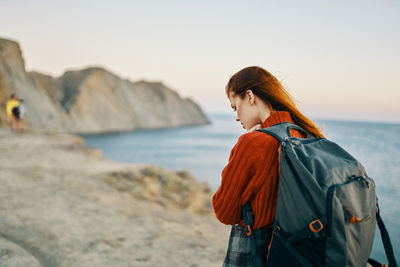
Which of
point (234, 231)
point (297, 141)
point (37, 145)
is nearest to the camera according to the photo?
point (297, 141)

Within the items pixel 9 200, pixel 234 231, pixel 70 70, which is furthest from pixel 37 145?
pixel 70 70

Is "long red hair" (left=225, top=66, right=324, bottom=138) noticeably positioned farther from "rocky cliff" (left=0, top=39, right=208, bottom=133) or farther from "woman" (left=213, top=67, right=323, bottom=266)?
"rocky cliff" (left=0, top=39, right=208, bottom=133)

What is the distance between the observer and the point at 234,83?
1.50 metres

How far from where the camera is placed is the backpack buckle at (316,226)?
42.0 inches

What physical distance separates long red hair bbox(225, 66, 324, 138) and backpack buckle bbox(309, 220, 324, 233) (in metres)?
0.59

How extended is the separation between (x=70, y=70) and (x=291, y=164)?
1985 inches

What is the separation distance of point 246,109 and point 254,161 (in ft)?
1.21

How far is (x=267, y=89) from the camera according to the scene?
143cm

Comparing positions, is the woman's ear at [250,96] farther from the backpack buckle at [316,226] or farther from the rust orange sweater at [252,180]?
the backpack buckle at [316,226]

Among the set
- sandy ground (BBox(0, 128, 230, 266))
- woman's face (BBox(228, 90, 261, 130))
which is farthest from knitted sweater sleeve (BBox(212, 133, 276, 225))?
sandy ground (BBox(0, 128, 230, 266))

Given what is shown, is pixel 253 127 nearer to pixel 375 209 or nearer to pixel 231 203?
pixel 231 203

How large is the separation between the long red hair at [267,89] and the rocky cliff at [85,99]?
824 inches

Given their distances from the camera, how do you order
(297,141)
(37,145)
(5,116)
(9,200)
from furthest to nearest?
(5,116)
(37,145)
(9,200)
(297,141)

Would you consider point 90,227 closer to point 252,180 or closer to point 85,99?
point 252,180
